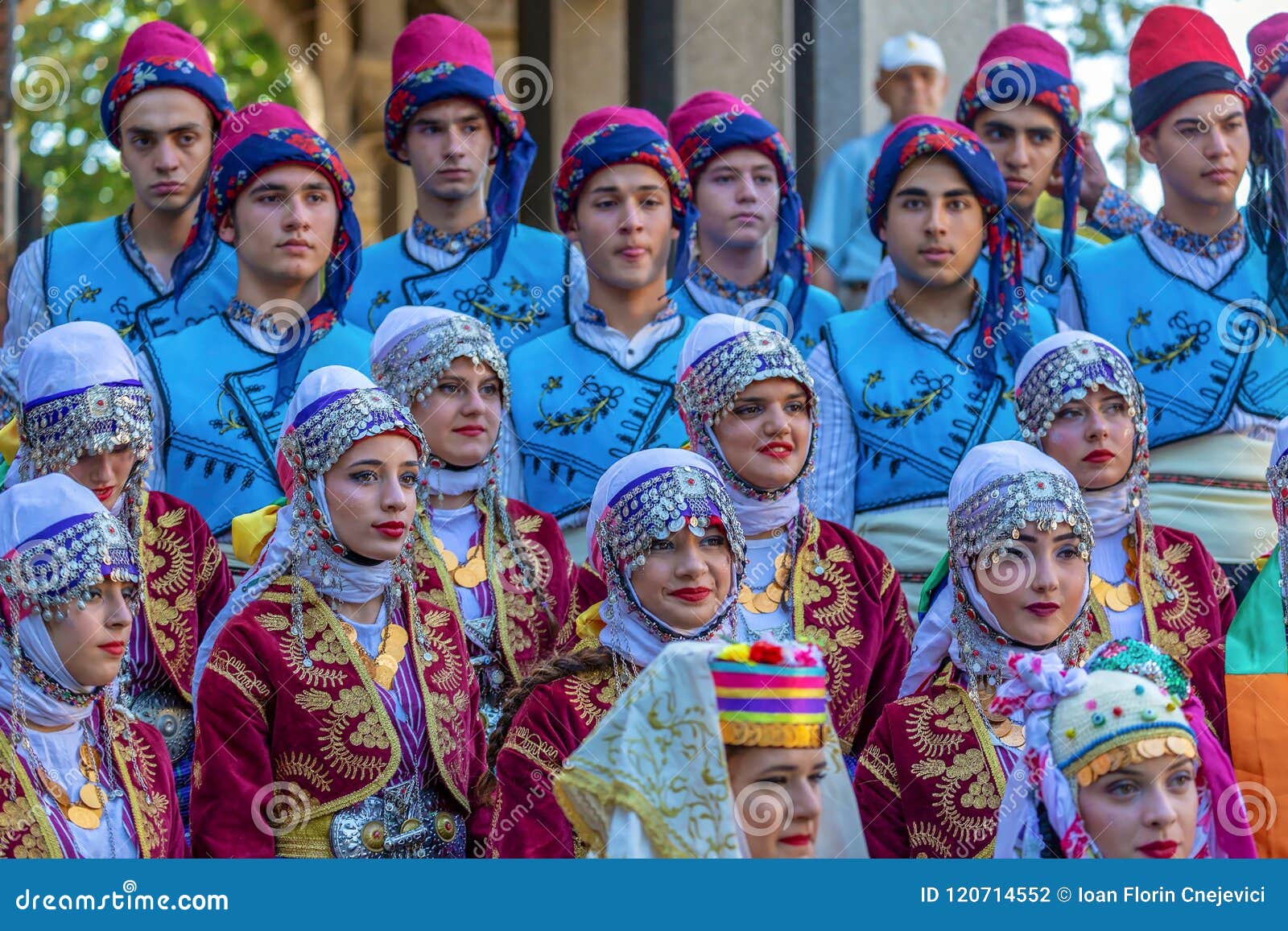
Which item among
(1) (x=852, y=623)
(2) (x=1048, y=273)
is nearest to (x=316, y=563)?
(1) (x=852, y=623)

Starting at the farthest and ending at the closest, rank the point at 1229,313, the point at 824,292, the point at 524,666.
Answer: the point at 824,292
the point at 1229,313
the point at 524,666

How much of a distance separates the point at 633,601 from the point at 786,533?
2.65 feet

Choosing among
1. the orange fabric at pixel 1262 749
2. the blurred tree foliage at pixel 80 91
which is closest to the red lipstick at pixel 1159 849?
the orange fabric at pixel 1262 749

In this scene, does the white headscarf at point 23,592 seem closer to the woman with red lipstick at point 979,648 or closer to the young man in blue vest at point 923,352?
the woman with red lipstick at point 979,648

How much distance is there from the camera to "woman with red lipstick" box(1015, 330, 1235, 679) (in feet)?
19.3

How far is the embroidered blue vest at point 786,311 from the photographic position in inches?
292

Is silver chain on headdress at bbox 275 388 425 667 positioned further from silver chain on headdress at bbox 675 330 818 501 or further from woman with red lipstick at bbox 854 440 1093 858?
woman with red lipstick at bbox 854 440 1093 858

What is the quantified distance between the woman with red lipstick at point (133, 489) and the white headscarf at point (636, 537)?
108cm

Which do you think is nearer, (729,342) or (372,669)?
(372,669)

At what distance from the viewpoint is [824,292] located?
7.76 metres

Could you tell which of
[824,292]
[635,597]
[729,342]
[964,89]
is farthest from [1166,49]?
[635,597]

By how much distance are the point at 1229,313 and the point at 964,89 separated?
4.65ft

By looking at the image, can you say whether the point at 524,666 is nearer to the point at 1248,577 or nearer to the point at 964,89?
the point at 1248,577

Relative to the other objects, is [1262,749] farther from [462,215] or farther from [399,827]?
[462,215]
